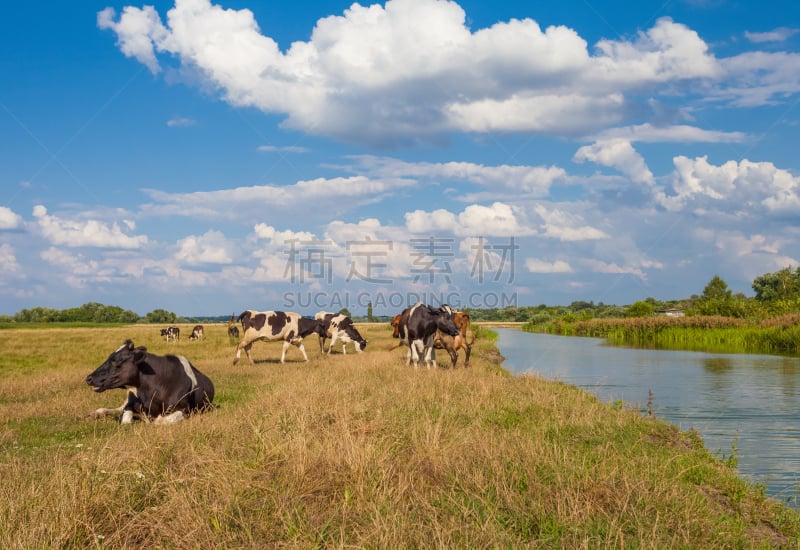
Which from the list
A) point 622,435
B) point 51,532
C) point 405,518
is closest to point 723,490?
point 622,435

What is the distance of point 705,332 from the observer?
45125mm

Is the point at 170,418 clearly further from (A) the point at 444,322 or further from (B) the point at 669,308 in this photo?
(B) the point at 669,308

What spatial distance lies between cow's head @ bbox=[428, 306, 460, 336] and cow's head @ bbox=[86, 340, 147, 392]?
30.0 feet

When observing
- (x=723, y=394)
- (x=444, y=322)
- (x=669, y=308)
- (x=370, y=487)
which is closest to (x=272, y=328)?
(x=444, y=322)

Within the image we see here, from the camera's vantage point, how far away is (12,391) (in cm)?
1359

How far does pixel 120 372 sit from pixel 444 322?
31.0ft

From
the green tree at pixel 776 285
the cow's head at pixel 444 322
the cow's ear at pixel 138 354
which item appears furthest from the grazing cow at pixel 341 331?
the green tree at pixel 776 285

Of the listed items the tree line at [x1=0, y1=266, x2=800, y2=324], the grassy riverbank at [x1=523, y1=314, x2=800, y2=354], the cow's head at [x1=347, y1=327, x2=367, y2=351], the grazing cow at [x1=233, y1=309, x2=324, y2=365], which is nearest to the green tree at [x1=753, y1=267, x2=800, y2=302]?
the tree line at [x1=0, y1=266, x2=800, y2=324]

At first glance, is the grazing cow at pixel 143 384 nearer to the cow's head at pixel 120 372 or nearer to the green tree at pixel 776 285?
the cow's head at pixel 120 372

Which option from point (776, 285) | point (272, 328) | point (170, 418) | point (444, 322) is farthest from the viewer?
point (776, 285)

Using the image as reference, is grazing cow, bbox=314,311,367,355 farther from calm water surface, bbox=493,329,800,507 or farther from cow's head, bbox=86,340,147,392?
cow's head, bbox=86,340,147,392

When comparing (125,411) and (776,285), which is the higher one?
(776,285)

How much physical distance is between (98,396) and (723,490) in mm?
11366

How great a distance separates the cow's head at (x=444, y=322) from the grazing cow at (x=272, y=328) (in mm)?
5819
